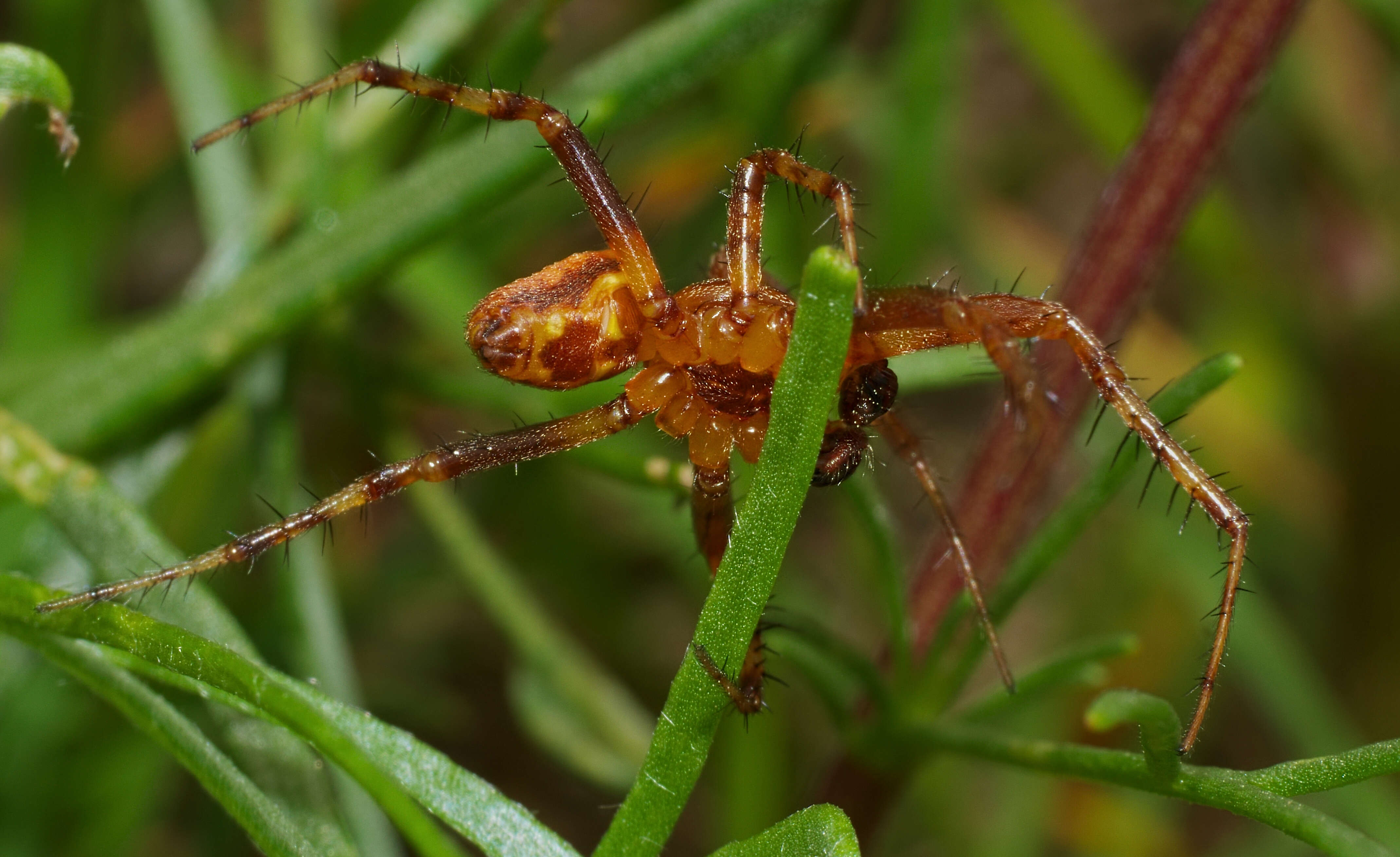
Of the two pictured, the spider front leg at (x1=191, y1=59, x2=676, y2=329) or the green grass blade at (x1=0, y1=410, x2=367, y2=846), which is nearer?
the green grass blade at (x1=0, y1=410, x2=367, y2=846)

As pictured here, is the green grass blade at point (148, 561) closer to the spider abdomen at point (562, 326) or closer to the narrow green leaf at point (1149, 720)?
the spider abdomen at point (562, 326)

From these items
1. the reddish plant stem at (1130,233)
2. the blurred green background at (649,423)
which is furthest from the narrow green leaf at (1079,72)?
the reddish plant stem at (1130,233)

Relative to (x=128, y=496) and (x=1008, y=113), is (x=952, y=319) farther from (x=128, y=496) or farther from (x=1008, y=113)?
(x=1008, y=113)

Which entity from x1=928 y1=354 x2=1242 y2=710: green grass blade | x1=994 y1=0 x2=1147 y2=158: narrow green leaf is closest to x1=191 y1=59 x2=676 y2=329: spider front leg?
x1=928 y1=354 x2=1242 y2=710: green grass blade

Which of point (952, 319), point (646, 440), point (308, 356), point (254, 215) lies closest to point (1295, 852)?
point (646, 440)

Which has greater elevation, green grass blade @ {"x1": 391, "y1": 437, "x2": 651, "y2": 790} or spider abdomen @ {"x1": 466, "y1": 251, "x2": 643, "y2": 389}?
spider abdomen @ {"x1": 466, "y1": 251, "x2": 643, "y2": 389}

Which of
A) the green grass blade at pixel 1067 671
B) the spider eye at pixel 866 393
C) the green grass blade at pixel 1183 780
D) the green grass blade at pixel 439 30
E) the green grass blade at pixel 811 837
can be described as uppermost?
the green grass blade at pixel 439 30

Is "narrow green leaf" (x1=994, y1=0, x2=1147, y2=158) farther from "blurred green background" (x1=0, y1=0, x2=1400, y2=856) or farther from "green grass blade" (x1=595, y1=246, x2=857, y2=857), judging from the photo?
"green grass blade" (x1=595, y1=246, x2=857, y2=857)
